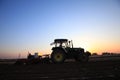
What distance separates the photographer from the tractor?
59.3 ft

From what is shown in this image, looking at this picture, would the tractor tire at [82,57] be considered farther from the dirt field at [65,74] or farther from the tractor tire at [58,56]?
the dirt field at [65,74]

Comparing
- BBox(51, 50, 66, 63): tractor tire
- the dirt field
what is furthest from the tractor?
the dirt field

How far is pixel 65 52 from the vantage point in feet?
59.7

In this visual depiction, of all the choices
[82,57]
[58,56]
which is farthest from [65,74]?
[82,57]

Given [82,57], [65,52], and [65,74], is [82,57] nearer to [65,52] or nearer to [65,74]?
[65,52]

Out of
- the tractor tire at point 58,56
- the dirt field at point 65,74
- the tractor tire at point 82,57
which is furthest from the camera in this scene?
the tractor tire at point 82,57

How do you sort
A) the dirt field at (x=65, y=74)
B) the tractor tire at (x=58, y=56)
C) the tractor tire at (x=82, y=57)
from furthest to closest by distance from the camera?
the tractor tire at (x=82, y=57) < the tractor tire at (x=58, y=56) < the dirt field at (x=65, y=74)

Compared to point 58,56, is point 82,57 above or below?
below

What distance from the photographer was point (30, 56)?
20688 mm

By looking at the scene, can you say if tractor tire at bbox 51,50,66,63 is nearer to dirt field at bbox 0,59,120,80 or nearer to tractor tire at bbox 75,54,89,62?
tractor tire at bbox 75,54,89,62

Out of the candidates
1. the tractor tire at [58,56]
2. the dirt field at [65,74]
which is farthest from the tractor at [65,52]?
the dirt field at [65,74]

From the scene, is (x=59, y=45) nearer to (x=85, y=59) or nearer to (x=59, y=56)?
(x=59, y=56)

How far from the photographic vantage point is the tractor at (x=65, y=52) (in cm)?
1808

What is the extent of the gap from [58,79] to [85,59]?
11.0 meters
